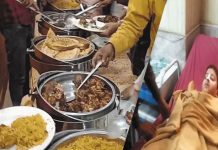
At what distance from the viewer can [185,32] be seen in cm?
80

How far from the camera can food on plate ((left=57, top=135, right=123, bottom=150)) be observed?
0.72 meters

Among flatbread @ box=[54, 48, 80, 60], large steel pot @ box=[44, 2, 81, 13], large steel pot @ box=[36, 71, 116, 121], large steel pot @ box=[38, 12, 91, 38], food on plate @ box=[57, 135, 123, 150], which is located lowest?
food on plate @ box=[57, 135, 123, 150]

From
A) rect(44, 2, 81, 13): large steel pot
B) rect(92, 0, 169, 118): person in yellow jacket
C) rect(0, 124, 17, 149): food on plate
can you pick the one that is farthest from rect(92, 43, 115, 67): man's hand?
rect(0, 124, 17, 149): food on plate

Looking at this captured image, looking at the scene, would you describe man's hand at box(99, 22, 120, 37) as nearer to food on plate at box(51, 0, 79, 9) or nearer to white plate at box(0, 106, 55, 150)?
food on plate at box(51, 0, 79, 9)

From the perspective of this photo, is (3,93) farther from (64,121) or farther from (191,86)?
(191,86)

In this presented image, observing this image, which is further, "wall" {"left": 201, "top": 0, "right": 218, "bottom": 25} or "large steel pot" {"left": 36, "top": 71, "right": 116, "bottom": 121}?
"wall" {"left": 201, "top": 0, "right": 218, "bottom": 25}

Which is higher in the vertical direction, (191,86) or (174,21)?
(174,21)

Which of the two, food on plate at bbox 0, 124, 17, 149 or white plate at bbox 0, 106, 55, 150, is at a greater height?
white plate at bbox 0, 106, 55, 150

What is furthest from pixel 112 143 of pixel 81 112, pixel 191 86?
pixel 191 86

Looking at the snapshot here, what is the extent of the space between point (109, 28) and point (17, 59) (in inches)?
8.4

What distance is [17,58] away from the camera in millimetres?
748

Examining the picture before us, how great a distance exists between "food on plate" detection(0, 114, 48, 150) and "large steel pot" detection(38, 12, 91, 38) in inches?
7.6

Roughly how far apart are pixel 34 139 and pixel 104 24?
0.29m

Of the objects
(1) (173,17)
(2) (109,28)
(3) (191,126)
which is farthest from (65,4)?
(3) (191,126)
